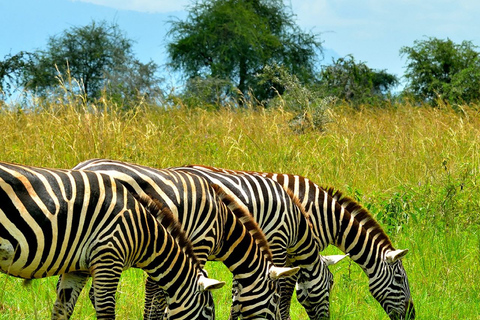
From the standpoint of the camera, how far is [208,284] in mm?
3416

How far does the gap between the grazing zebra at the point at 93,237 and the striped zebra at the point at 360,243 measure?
1.43 metres

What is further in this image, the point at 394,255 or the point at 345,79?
the point at 345,79

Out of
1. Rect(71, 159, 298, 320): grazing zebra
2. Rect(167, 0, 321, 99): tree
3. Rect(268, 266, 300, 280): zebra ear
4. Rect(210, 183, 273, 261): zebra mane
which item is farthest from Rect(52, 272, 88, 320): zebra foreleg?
Rect(167, 0, 321, 99): tree

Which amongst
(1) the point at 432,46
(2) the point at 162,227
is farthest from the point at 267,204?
(1) the point at 432,46

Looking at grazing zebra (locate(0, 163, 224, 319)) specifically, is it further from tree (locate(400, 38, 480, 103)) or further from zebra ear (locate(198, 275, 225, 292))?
tree (locate(400, 38, 480, 103))

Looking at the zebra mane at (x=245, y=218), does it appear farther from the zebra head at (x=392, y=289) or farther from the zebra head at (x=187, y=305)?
the zebra head at (x=392, y=289)

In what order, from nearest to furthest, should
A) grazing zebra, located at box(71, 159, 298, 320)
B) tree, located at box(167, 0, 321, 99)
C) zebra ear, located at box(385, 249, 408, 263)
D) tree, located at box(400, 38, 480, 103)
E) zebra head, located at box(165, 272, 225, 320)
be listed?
zebra head, located at box(165, 272, 225, 320)
grazing zebra, located at box(71, 159, 298, 320)
zebra ear, located at box(385, 249, 408, 263)
tree, located at box(400, 38, 480, 103)
tree, located at box(167, 0, 321, 99)

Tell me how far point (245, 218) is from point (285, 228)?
0.48 m

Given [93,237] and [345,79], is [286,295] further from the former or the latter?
[345,79]

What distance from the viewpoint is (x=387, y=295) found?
4.93m

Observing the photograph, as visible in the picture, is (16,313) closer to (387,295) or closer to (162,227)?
(162,227)

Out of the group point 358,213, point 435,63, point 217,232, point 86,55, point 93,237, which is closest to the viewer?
point 93,237

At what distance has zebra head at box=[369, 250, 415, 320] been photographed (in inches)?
193

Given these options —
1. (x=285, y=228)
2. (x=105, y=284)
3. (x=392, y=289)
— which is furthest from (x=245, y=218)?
(x=392, y=289)
